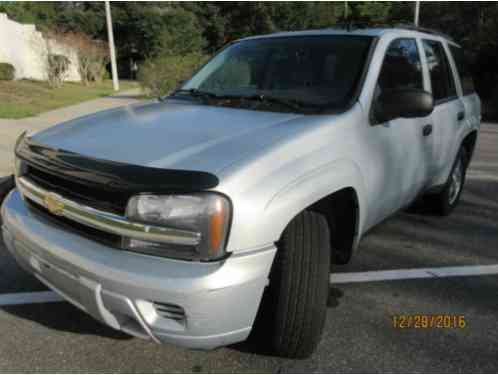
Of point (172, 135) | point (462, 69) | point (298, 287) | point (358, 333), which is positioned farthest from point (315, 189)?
point (462, 69)

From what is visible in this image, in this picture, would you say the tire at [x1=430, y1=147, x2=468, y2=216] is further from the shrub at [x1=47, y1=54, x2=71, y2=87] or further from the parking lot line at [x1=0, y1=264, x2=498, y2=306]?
the shrub at [x1=47, y1=54, x2=71, y2=87]

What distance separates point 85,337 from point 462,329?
218cm

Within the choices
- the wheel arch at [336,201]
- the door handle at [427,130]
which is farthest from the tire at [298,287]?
the door handle at [427,130]

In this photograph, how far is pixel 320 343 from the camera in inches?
96.5

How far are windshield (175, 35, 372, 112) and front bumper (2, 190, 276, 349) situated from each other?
119cm

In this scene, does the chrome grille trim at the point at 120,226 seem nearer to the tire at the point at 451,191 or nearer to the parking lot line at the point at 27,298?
the parking lot line at the point at 27,298

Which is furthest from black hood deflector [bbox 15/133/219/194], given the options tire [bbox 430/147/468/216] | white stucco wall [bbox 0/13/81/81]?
white stucco wall [bbox 0/13/81/81]

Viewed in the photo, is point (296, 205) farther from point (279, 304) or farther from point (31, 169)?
point (31, 169)

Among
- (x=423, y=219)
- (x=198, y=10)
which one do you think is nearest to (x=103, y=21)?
(x=198, y=10)

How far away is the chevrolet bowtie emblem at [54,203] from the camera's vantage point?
206cm

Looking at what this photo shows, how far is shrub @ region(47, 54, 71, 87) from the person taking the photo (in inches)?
944

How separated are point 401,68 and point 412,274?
1494 millimetres

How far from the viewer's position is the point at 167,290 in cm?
171
